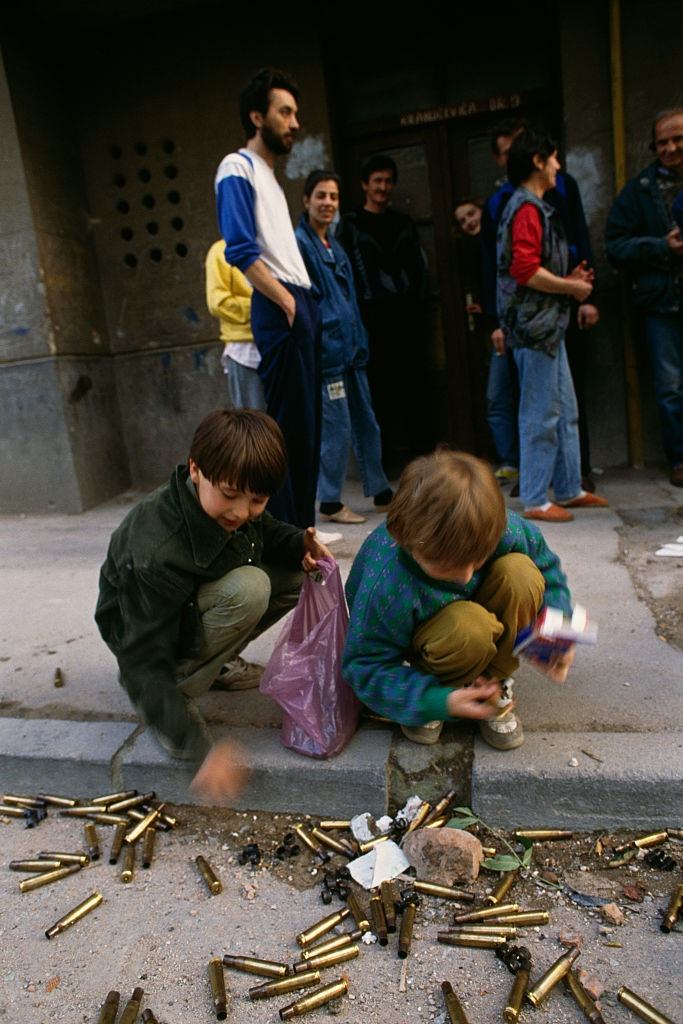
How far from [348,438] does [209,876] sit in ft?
11.2

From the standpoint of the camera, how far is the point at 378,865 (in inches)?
96.8

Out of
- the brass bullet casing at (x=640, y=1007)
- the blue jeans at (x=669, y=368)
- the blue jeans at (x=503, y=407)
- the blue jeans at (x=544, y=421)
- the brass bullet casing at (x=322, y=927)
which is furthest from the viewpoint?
the blue jeans at (x=503, y=407)

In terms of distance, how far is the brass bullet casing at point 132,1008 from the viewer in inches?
78.0

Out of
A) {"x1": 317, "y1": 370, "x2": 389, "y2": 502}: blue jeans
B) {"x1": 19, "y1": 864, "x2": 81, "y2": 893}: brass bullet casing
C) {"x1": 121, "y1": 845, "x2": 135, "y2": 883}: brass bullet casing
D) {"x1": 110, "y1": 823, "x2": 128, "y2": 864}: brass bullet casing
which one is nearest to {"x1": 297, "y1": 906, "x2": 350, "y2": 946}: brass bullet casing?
{"x1": 121, "y1": 845, "x2": 135, "y2": 883}: brass bullet casing

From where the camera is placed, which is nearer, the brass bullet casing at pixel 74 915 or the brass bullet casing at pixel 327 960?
the brass bullet casing at pixel 327 960

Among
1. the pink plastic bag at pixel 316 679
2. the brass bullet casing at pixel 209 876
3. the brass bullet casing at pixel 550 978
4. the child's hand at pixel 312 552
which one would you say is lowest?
the brass bullet casing at pixel 550 978

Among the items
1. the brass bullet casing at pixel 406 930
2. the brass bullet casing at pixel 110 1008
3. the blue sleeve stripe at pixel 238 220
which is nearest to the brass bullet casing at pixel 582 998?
the brass bullet casing at pixel 406 930

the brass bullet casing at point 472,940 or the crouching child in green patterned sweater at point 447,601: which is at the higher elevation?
the crouching child in green patterned sweater at point 447,601

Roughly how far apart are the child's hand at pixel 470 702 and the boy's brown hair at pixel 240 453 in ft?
2.87

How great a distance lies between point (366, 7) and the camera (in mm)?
6574

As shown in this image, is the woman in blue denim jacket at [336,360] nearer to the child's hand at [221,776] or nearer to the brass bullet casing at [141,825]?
the child's hand at [221,776]

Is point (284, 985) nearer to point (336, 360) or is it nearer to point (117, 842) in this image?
point (117, 842)

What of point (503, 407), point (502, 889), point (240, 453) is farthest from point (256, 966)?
point (503, 407)

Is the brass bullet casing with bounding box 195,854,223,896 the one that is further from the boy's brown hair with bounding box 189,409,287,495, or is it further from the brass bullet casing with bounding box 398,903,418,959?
the boy's brown hair with bounding box 189,409,287,495
